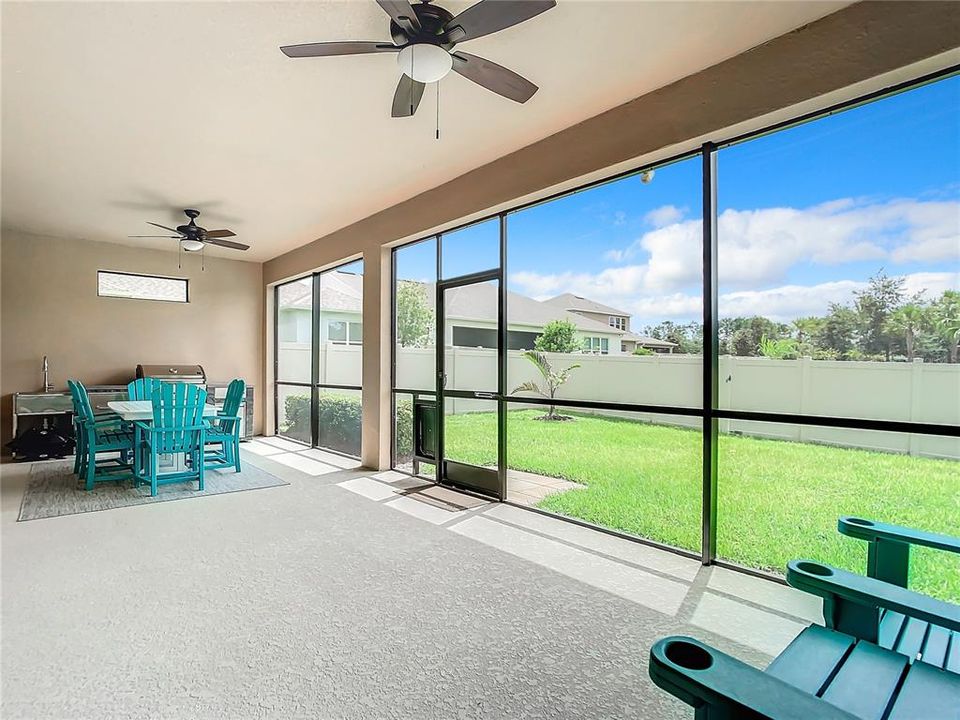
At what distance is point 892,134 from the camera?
2.54 m

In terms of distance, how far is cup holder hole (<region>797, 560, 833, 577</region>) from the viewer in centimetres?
156

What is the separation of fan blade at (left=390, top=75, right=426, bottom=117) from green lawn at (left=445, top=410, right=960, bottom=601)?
2.46m

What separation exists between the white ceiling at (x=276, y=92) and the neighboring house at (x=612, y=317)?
4.11 feet

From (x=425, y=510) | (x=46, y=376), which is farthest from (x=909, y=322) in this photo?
(x=46, y=376)

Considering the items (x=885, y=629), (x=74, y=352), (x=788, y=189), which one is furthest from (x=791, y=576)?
(x=74, y=352)

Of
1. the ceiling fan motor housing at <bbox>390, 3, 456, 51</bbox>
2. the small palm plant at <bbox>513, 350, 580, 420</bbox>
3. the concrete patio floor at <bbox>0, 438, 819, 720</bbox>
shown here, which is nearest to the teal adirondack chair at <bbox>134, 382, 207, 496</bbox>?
the concrete patio floor at <bbox>0, 438, 819, 720</bbox>

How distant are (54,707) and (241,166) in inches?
152

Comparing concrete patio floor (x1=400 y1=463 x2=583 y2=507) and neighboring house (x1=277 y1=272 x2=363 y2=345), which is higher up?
neighboring house (x1=277 y1=272 x2=363 y2=345)

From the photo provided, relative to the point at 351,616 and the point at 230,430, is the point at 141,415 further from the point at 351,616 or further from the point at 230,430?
the point at 351,616

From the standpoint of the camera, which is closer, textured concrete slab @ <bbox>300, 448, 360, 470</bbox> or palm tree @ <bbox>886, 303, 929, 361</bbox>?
palm tree @ <bbox>886, 303, 929, 361</bbox>

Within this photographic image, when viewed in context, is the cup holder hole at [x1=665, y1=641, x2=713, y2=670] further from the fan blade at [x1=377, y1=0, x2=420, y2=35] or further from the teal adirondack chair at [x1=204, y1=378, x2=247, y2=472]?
the teal adirondack chair at [x1=204, y1=378, x2=247, y2=472]

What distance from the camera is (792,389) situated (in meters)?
2.82

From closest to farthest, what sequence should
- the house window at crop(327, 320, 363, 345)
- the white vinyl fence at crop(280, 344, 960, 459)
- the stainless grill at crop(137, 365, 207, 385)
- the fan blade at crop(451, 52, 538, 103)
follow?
1. the fan blade at crop(451, 52, 538, 103)
2. the white vinyl fence at crop(280, 344, 960, 459)
3. the house window at crop(327, 320, 363, 345)
4. the stainless grill at crop(137, 365, 207, 385)

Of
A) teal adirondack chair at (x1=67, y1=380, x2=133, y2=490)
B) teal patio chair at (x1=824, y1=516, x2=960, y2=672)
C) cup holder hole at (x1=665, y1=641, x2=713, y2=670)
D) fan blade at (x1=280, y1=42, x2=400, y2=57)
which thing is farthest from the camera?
teal adirondack chair at (x1=67, y1=380, x2=133, y2=490)
